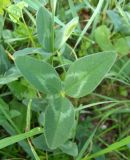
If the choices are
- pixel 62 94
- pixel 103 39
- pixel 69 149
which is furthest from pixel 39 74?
pixel 103 39

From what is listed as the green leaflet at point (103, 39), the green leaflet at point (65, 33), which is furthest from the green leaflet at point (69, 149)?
the green leaflet at point (103, 39)

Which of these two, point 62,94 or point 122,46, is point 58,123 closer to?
point 62,94

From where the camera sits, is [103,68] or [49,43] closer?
[103,68]

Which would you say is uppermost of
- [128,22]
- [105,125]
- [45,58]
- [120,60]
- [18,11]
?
[18,11]

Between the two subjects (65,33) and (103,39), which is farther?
(103,39)

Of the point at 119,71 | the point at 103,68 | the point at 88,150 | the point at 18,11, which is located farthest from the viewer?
the point at 119,71

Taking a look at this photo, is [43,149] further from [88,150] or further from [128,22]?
[128,22]

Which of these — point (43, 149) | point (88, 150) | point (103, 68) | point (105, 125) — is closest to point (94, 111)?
point (105, 125)

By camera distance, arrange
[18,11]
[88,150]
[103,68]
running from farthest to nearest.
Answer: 1. [88,150]
2. [18,11]
3. [103,68]
